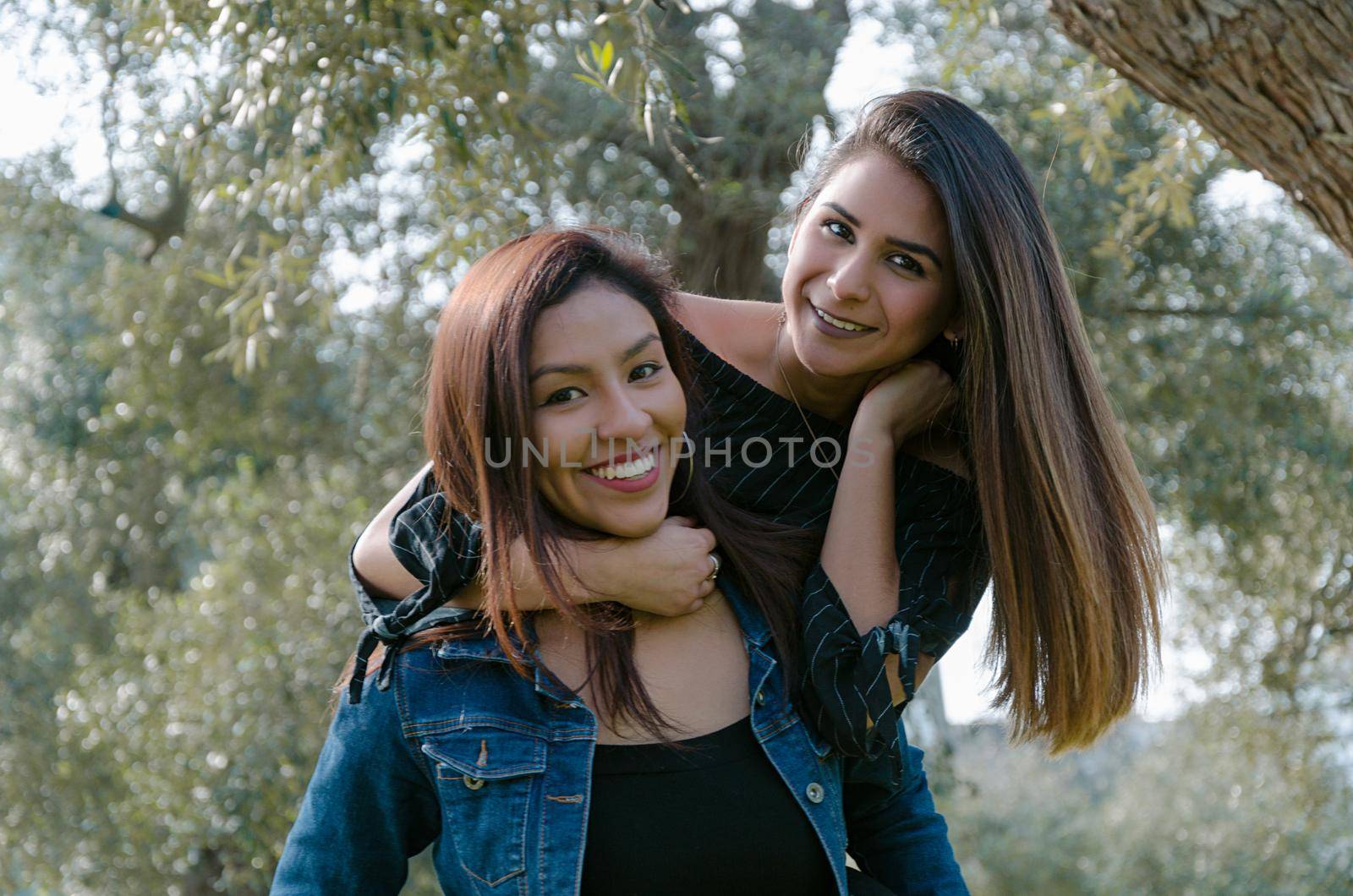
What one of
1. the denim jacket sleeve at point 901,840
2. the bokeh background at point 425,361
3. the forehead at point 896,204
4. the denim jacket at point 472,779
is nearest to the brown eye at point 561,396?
the denim jacket at point 472,779

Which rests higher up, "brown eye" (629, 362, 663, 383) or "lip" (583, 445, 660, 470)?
"brown eye" (629, 362, 663, 383)

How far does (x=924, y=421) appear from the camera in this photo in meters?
2.13

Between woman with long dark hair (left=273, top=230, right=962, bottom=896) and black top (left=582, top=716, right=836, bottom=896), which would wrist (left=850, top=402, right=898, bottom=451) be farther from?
black top (left=582, top=716, right=836, bottom=896)

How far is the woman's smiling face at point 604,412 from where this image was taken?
178cm

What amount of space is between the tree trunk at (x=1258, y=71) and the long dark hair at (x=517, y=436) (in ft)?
2.72

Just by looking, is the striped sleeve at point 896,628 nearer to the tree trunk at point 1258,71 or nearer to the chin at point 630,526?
the chin at point 630,526

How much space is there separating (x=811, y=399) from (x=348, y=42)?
1.67m

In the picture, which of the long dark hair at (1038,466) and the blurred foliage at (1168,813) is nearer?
the long dark hair at (1038,466)

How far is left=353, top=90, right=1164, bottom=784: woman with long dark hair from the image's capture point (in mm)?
1873

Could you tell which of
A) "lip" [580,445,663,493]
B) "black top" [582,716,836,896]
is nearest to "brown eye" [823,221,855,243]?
"lip" [580,445,663,493]

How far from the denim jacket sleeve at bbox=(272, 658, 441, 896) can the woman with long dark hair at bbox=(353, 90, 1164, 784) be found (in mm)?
209

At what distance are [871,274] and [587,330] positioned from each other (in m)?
0.52

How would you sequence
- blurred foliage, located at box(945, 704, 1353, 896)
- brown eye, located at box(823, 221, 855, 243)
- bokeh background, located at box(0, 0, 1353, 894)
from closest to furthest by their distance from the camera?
brown eye, located at box(823, 221, 855, 243) → bokeh background, located at box(0, 0, 1353, 894) → blurred foliage, located at box(945, 704, 1353, 896)

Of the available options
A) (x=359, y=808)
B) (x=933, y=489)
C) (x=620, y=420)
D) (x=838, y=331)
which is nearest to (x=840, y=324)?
(x=838, y=331)
